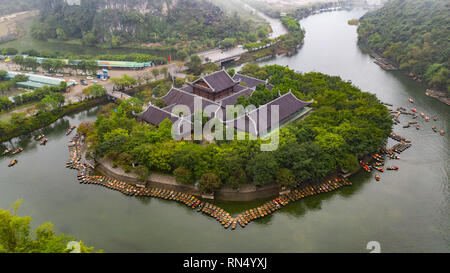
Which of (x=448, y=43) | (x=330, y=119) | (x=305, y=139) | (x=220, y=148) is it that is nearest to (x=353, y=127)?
(x=330, y=119)

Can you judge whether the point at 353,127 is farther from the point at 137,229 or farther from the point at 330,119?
the point at 137,229

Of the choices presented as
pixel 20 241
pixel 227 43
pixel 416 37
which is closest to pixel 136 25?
pixel 227 43

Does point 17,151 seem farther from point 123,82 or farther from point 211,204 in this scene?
point 211,204

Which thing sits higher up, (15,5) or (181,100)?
(15,5)

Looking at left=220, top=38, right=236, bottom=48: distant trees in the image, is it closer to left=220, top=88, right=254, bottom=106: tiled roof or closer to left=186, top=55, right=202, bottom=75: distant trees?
left=186, top=55, right=202, bottom=75: distant trees

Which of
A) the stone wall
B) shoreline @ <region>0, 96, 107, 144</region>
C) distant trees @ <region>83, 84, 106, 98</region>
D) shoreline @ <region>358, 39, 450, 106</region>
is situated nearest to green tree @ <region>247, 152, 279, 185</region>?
the stone wall

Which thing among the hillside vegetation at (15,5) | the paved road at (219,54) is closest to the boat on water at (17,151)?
the paved road at (219,54)
